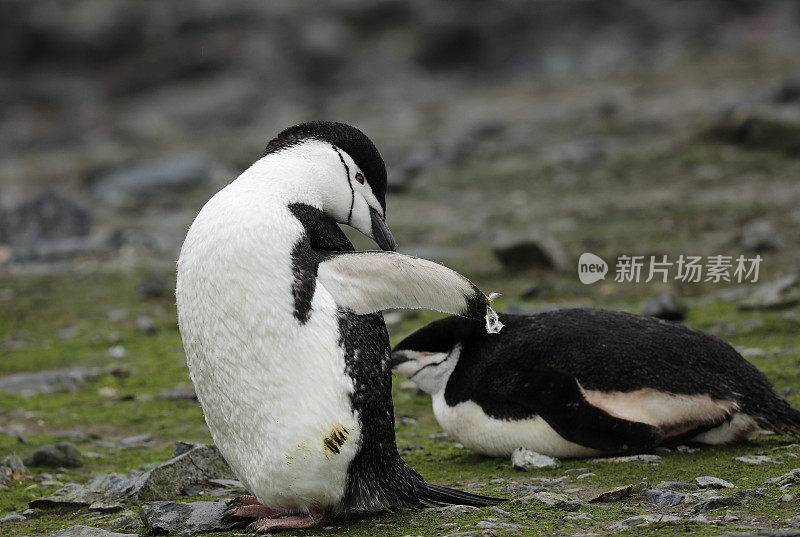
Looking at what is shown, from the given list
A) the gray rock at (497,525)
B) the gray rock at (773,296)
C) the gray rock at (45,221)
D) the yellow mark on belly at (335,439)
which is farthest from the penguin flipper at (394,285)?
the gray rock at (45,221)

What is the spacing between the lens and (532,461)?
4348 mm

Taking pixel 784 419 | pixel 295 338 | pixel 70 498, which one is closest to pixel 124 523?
pixel 70 498

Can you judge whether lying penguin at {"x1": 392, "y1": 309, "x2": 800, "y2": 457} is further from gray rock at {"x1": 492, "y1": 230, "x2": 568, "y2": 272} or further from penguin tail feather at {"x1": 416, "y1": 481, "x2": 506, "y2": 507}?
gray rock at {"x1": 492, "y1": 230, "x2": 568, "y2": 272}

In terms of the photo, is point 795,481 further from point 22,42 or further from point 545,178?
point 22,42

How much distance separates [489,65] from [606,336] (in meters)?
18.1

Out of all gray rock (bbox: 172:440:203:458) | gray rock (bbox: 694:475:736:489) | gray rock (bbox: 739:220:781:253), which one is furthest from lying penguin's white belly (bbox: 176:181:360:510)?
gray rock (bbox: 739:220:781:253)

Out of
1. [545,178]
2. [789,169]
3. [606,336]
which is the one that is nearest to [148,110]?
[545,178]

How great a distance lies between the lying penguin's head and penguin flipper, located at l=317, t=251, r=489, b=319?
1247 mm

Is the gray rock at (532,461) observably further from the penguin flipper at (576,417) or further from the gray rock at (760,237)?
the gray rock at (760,237)

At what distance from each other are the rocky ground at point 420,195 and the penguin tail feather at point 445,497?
0.33 feet

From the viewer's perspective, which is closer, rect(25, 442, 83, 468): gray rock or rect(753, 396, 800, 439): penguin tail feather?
rect(753, 396, 800, 439): penguin tail feather

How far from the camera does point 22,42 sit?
22.0 meters

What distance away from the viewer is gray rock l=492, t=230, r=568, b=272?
328 inches

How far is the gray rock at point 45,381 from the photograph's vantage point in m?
6.50
